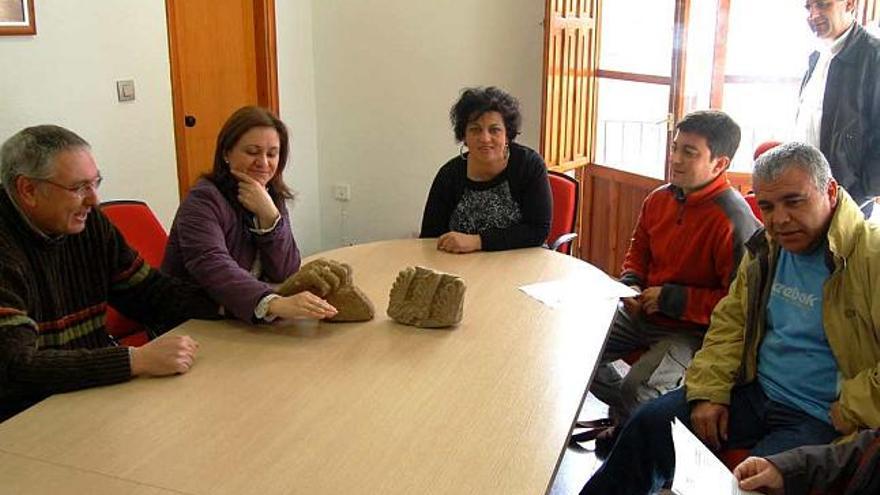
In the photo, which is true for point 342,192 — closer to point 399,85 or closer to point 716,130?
point 399,85

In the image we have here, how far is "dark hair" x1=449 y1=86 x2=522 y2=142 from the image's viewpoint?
292 cm

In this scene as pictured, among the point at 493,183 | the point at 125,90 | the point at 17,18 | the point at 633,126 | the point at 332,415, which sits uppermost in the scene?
the point at 17,18

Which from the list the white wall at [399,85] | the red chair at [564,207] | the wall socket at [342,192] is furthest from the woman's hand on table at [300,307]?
the wall socket at [342,192]

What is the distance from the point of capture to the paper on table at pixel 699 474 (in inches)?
59.8

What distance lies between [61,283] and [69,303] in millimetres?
55

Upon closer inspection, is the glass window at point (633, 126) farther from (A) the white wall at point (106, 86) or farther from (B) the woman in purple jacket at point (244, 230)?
(B) the woman in purple jacket at point (244, 230)

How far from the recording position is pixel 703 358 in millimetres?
2088

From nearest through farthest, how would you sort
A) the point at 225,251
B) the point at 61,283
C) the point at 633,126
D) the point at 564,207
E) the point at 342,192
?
the point at 61,283 → the point at 225,251 → the point at 564,207 → the point at 633,126 → the point at 342,192

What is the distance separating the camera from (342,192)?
197 inches

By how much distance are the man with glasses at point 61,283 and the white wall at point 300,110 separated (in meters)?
2.46

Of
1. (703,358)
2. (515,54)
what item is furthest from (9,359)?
(515,54)

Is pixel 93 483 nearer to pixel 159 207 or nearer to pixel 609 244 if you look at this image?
pixel 159 207

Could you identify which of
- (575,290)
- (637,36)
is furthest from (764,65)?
(575,290)

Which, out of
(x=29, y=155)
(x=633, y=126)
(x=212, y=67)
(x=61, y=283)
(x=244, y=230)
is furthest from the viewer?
(x=633, y=126)
